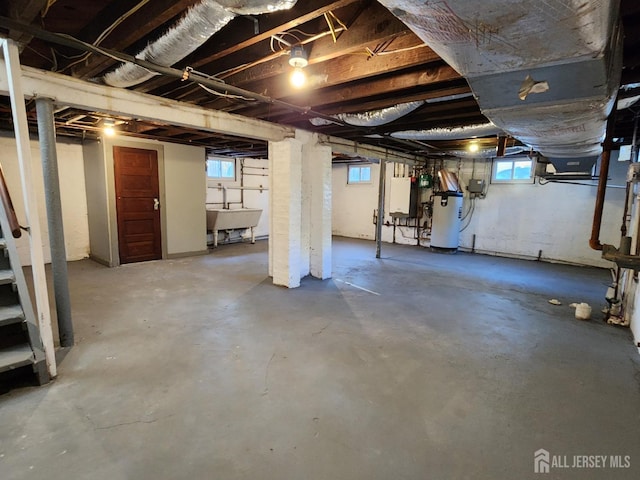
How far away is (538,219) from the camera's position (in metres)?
6.00

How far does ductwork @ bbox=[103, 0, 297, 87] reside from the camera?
4.10 feet

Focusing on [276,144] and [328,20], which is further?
[276,144]

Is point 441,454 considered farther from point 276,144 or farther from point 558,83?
point 276,144

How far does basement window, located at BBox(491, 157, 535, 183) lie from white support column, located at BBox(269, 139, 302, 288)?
4444mm

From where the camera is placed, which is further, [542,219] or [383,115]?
[542,219]

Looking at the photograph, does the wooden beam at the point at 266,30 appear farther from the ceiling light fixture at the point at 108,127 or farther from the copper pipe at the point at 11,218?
the ceiling light fixture at the point at 108,127

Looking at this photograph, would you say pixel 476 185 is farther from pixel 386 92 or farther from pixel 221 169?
pixel 221 169

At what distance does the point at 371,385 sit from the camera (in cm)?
206

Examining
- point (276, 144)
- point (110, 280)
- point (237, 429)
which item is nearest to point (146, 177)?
point (110, 280)

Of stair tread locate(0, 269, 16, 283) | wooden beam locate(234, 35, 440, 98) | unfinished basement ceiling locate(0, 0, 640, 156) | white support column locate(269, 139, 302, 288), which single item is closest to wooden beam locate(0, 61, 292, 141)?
unfinished basement ceiling locate(0, 0, 640, 156)

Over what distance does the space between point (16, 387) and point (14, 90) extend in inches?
70.4

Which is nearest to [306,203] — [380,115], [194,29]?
[380,115]

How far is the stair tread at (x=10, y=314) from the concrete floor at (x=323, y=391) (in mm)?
430

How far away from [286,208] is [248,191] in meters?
3.89
